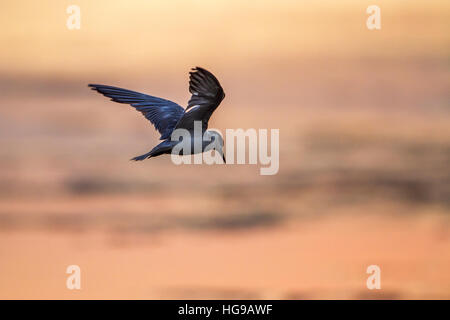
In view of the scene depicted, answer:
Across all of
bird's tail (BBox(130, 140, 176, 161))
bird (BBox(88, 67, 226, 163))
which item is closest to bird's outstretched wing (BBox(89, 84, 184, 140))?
bird (BBox(88, 67, 226, 163))

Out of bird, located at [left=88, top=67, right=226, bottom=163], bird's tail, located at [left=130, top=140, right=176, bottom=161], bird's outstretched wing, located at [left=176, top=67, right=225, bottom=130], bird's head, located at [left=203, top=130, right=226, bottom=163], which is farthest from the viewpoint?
bird's head, located at [left=203, top=130, right=226, bottom=163]

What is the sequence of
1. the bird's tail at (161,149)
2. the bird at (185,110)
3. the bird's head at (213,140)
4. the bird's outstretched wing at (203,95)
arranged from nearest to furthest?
1. the bird's outstretched wing at (203,95)
2. the bird at (185,110)
3. the bird's tail at (161,149)
4. the bird's head at (213,140)

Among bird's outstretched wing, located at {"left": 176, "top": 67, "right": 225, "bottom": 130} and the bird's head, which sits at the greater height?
bird's outstretched wing, located at {"left": 176, "top": 67, "right": 225, "bottom": 130}

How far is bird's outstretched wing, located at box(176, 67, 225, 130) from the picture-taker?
424 inches

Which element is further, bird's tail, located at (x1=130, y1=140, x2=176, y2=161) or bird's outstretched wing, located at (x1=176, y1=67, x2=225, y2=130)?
bird's tail, located at (x1=130, y1=140, x2=176, y2=161)

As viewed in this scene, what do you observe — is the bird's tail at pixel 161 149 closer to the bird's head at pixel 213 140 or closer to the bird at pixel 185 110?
the bird at pixel 185 110

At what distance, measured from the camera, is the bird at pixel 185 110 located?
10.9 m

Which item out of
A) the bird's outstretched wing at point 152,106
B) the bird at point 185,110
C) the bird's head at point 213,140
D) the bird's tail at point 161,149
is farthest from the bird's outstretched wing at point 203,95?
the bird's outstretched wing at point 152,106

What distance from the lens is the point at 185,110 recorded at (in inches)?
451

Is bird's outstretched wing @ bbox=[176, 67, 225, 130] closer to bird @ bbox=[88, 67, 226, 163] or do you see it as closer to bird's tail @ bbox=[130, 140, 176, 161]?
bird @ bbox=[88, 67, 226, 163]

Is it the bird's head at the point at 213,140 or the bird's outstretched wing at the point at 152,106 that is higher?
the bird's outstretched wing at the point at 152,106

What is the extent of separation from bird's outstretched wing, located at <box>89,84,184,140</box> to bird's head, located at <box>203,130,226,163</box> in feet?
2.50

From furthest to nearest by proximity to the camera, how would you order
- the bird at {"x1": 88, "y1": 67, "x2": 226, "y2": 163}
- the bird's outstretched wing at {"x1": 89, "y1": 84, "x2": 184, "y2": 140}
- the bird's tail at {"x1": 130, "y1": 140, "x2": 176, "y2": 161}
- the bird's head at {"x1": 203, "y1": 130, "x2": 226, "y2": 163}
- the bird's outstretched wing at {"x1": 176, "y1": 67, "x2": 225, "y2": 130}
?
the bird's outstretched wing at {"x1": 89, "y1": 84, "x2": 184, "y2": 140}, the bird's head at {"x1": 203, "y1": 130, "x2": 226, "y2": 163}, the bird's tail at {"x1": 130, "y1": 140, "x2": 176, "y2": 161}, the bird at {"x1": 88, "y1": 67, "x2": 226, "y2": 163}, the bird's outstretched wing at {"x1": 176, "y1": 67, "x2": 225, "y2": 130}
